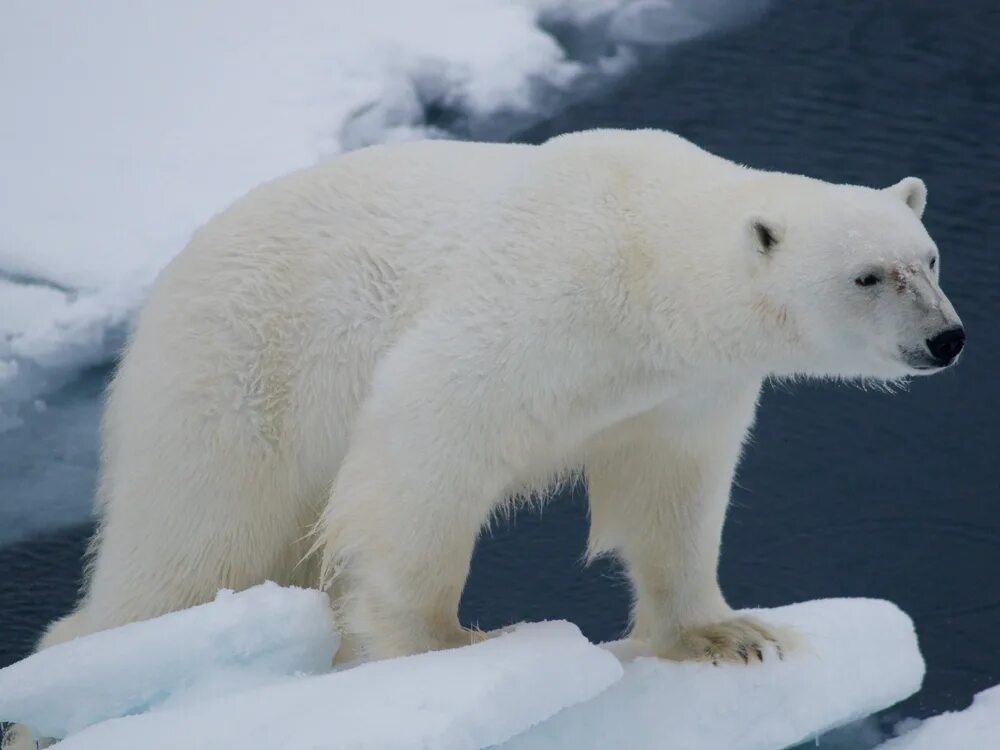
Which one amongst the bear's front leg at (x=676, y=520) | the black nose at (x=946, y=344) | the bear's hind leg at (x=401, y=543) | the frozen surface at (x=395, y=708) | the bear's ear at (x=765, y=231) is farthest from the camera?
the bear's front leg at (x=676, y=520)

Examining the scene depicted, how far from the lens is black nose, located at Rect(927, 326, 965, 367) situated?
3.24 metres

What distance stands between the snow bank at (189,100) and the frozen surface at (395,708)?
356 cm

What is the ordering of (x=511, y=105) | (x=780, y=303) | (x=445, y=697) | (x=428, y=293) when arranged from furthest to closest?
(x=511, y=105), (x=428, y=293), (x=780, y=303), (x=445, y=697)

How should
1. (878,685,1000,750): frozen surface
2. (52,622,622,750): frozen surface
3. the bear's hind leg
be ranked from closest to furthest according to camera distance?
(52,622,622,750): frozen surface < the bear's hind leg < (878,685,1000,750): frozen surface

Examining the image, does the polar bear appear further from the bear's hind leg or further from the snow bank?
the snow bank

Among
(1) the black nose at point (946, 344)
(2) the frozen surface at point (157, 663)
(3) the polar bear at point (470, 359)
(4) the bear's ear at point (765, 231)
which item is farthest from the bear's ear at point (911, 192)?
(2) the frozen surface at point (157, 663)

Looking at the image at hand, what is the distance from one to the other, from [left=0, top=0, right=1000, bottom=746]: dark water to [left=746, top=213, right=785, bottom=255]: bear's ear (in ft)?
6.32

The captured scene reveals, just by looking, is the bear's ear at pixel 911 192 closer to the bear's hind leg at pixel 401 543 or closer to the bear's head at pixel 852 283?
the bear's head at pixel 852 283

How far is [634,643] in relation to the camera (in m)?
4.14

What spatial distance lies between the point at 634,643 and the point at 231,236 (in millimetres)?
1470

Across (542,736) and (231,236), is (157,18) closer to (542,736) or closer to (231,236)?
(231,236)

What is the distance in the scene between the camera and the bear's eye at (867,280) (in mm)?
3314

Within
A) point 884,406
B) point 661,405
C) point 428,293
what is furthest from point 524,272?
point 884,406

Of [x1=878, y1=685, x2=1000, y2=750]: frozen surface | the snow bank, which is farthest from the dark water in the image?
[x1=878, y1=685, x2=1000, y2=750]: frozen surface
